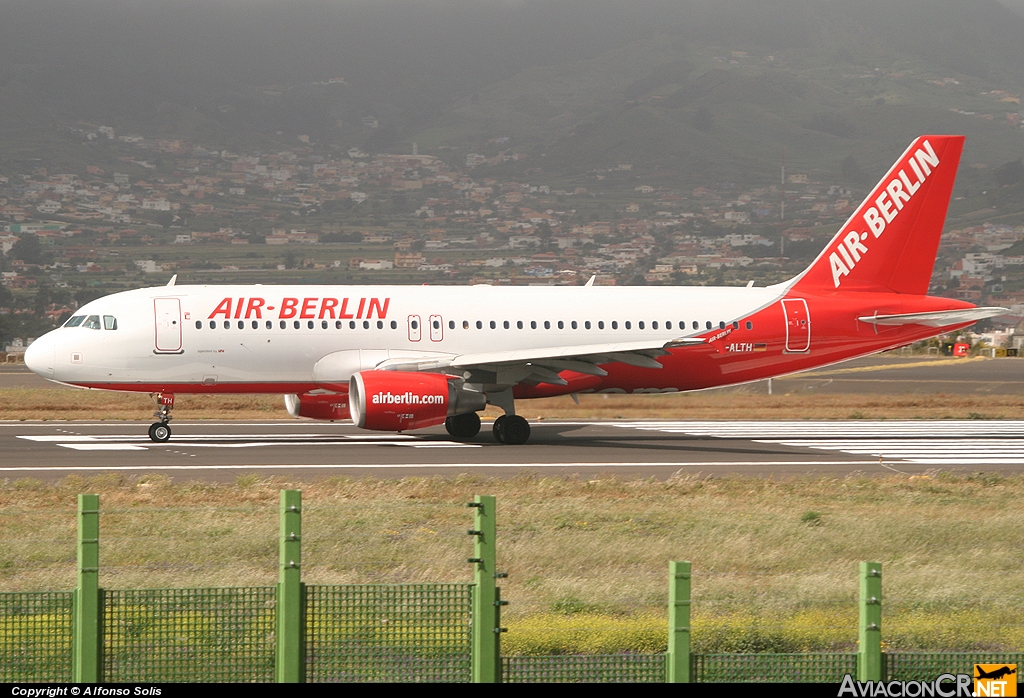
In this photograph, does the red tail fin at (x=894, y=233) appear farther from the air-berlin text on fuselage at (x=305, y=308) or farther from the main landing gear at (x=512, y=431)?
the air-berlin text on fuselage at (x=305, y=308)

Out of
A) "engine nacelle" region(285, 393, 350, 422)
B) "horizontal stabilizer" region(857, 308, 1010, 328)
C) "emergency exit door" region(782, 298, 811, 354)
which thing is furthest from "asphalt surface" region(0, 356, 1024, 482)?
"horizontal stabilizer" region(857, 308, 1010, 328)

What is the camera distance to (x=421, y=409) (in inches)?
1093

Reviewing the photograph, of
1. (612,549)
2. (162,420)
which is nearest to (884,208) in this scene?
(162,420)

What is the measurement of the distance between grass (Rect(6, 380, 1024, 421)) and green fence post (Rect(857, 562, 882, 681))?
1212 inches

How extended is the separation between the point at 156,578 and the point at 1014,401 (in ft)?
133

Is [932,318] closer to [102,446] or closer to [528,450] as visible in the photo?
[528,450]

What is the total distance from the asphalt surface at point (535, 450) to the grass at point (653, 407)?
2.45m

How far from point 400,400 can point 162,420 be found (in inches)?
240

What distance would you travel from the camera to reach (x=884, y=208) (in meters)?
34.1

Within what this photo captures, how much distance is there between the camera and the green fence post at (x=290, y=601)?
8.02 metres

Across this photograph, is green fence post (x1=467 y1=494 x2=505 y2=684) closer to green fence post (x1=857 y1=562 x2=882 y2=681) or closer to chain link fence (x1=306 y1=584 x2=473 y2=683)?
chain link fence (x1=306 y1=584 x2=473 y2=683)

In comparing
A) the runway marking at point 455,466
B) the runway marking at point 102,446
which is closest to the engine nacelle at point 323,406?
the runway marking at point 102,446

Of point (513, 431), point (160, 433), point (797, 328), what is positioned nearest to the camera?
point (160, 433)

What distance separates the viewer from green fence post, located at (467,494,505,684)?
26.4ft
